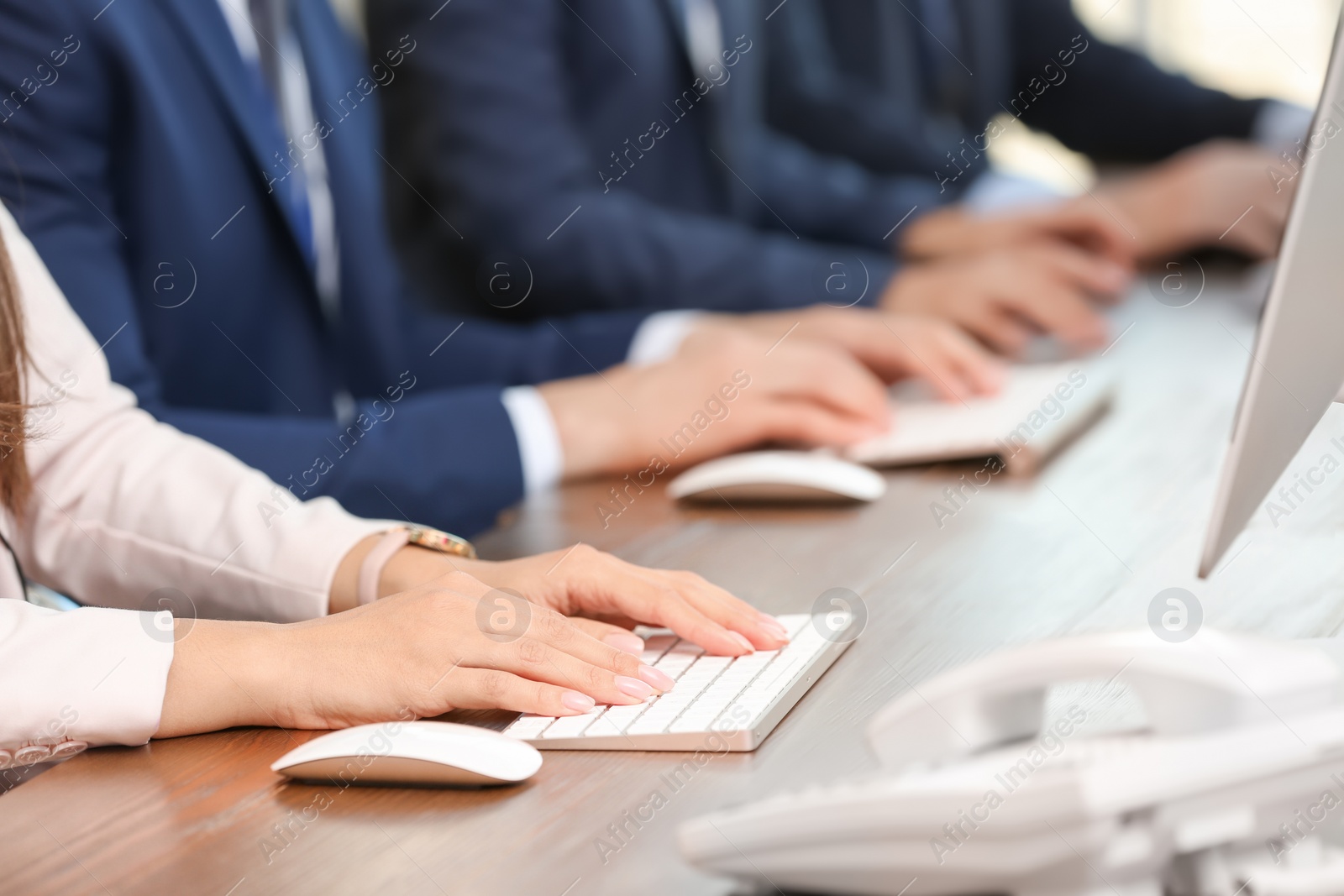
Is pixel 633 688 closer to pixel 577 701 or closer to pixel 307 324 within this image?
pixel 577 701

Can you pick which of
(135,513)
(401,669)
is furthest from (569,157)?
(401,669)

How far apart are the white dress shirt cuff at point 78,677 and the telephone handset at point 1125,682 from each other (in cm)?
45

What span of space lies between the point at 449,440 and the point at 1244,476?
2.56 ft

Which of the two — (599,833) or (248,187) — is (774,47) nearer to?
(248,187)

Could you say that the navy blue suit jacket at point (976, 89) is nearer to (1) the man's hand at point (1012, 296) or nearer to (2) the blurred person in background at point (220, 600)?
(1) the man's hand at point (1012, 296)

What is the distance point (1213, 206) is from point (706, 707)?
62.5 inches

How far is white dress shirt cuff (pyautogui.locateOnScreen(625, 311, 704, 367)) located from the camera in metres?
1.54

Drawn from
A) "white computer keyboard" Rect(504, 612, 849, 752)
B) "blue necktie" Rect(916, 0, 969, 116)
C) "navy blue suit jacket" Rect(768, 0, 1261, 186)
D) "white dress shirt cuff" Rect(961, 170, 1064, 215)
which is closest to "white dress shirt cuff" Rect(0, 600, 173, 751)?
"white computer keyboard" Rect(504, 612, 849, 752)

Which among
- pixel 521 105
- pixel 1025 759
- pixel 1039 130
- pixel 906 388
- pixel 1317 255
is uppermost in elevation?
pixel 1039 130

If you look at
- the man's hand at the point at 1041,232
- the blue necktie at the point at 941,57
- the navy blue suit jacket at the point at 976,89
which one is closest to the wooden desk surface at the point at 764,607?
the man's hand at the point at 1041,232

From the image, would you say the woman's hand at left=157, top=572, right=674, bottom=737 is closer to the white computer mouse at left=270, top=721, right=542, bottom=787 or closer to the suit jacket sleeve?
the white computer mouse at left=270, top=721, right=542, bottom=787

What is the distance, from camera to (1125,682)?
55 centimetres

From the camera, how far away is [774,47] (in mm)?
2639

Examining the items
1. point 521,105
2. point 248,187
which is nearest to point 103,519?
point 248,187
